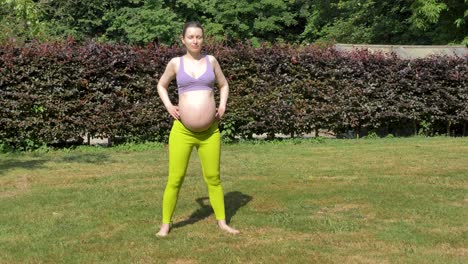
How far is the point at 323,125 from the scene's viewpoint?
1452 centimetres

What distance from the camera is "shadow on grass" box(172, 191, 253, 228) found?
20.8 ft

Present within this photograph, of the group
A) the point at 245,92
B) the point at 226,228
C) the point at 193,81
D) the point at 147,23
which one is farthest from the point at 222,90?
the point at 147,23

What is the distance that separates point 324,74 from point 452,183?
6464 mm

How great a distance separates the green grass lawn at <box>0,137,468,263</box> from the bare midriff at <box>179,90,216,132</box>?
44.8 inches

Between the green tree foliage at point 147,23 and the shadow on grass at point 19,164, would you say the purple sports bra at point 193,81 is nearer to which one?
the shadow on grass at point 19,164

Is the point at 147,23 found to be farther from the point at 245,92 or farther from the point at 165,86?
the point at 165,86

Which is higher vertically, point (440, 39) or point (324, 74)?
point (440, 39)

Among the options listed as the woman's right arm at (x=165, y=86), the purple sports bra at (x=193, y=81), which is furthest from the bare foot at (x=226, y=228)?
the purple sports bra at (x=193, y=81)

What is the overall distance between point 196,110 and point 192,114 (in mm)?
56

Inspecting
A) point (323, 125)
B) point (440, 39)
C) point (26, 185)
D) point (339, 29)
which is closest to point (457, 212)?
point (26, 185)

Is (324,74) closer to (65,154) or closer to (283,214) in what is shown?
Answer: (65,154)

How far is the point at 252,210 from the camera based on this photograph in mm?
6742

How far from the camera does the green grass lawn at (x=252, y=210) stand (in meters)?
5.18

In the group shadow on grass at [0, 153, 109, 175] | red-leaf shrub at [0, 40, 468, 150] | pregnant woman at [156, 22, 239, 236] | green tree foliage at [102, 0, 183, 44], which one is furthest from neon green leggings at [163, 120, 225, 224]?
green tree foliage at [102, 0, 183, 44]
